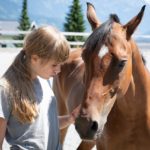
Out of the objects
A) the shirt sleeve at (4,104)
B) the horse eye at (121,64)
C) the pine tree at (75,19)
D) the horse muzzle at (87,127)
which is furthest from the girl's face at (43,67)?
the pine tree at (75,19)

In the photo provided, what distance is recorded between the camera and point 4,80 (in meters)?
2.73

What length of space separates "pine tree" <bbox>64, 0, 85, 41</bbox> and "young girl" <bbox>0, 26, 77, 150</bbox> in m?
42.0

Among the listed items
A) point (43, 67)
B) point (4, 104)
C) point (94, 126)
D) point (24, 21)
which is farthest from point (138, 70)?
point (24, 21)

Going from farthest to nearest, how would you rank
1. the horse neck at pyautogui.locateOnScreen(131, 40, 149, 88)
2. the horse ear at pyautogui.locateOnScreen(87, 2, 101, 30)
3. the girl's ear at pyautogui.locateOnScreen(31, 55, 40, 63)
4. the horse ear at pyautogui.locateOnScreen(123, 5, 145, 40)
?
1. the horse ear at pyautogui.locateOnScreen(87, 2, 101, 30)
2. the horse neck at pyautogui.locateOnScreen(131, 40, 149, 88)
3. the horse ear at pyautogui.locateOnScreen(123, 5, 145, 40)
4. the girl's ear at pyautogui.locateOnScreen(31, 55, 40, 63)

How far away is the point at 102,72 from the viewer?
3232mm

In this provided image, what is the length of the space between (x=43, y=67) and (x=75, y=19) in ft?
143

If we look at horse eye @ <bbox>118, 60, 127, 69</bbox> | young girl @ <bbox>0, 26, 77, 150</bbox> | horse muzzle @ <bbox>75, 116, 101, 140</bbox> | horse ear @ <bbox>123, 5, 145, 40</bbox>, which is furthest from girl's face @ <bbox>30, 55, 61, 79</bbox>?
horse ear @ <bbox>123, 5, 145, 40</bbox>

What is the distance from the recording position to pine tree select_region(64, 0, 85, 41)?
45094 mm

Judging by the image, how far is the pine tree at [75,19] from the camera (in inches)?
1775

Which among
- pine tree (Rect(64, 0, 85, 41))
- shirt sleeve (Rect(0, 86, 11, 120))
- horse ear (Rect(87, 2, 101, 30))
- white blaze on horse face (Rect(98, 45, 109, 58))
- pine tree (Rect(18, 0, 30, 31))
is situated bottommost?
pine tree (Rect(18, 0, 30, 31))

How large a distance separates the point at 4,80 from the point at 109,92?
951 mm

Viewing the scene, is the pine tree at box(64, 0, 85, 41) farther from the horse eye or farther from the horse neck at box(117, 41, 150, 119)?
the horse eye

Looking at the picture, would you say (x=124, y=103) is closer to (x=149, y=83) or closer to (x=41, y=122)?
(x=149, y=83)

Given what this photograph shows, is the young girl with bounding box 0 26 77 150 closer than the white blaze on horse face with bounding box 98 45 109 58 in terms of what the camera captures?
Yes
